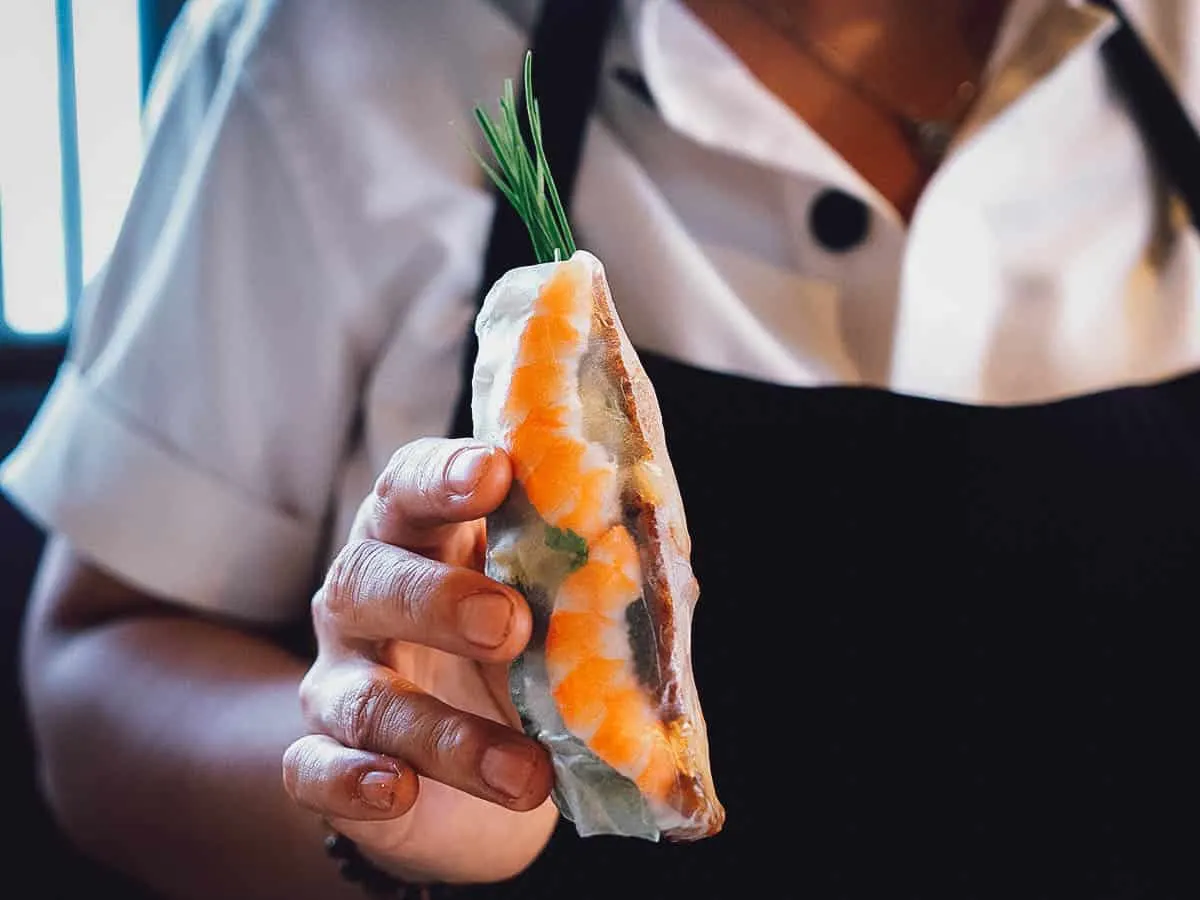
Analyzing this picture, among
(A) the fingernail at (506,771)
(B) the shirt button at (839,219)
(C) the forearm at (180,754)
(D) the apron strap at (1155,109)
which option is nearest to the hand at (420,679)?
(A) the fingernail at (506,771)

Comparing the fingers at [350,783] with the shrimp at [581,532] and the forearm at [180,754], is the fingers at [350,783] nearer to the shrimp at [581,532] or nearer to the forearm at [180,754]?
the shrimp at [581,532]

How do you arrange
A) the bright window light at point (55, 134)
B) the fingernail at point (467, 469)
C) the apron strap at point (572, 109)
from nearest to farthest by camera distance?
1. the fingernail at point (467, 469)
2. the apron strap at point (572, 109)
3. the bright window light at point (55, 134)

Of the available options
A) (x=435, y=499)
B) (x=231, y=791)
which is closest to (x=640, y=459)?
(x=435, y=499)

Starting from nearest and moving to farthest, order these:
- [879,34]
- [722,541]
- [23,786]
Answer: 1. [722,541]
2. [879,34]
3. [23,786]

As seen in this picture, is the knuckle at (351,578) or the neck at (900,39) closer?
the knuckle at (351,578)

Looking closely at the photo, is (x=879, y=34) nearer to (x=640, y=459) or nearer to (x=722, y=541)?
(x=722, y=541)
